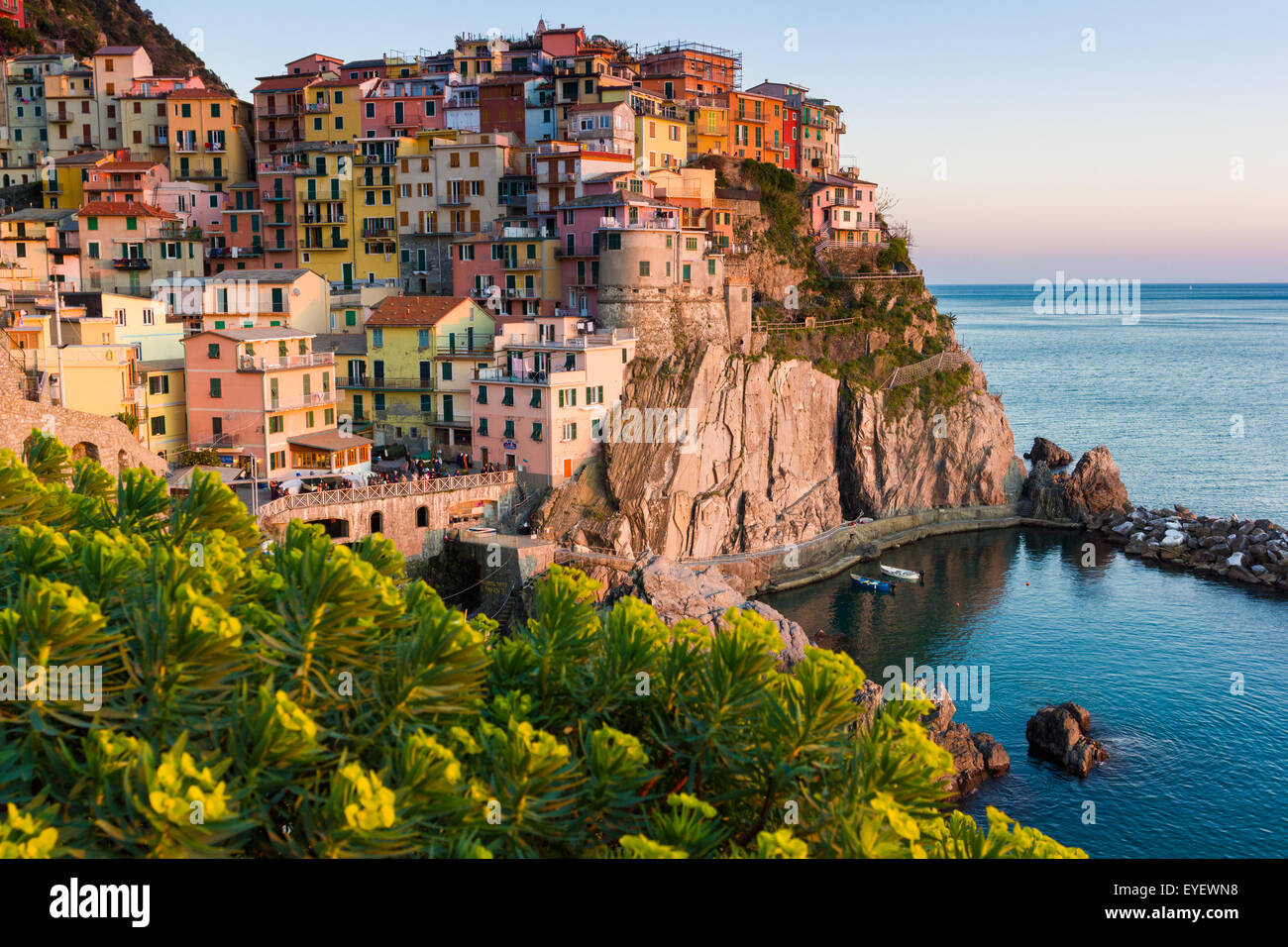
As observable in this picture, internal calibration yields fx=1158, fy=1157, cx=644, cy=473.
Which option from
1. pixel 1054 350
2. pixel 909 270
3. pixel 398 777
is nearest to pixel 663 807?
pixel 398 777

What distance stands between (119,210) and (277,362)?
26.6m

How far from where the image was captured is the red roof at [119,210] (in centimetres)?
7138

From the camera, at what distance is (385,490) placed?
49500 millimetres

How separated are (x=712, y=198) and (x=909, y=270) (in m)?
17.4

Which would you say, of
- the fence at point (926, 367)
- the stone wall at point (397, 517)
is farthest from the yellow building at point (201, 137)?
the fence at point (926, 367)

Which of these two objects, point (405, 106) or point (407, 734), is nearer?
point (407, 734)

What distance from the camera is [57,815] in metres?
13.1

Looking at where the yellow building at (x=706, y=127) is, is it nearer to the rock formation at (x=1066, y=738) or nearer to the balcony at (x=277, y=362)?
the balcony at (x=277, y=362)

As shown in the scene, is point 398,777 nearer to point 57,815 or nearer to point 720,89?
point 57,815

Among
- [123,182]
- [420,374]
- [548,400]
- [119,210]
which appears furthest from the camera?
[123,182]

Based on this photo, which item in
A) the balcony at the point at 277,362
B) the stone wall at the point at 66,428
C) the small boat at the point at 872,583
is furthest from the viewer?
the small boat at the point at 872,583

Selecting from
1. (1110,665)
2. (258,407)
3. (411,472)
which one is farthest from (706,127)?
(1110,665)

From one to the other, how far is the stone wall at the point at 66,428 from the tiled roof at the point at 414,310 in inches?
692

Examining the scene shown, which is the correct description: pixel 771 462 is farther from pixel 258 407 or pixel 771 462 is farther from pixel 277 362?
pixel 258 407
